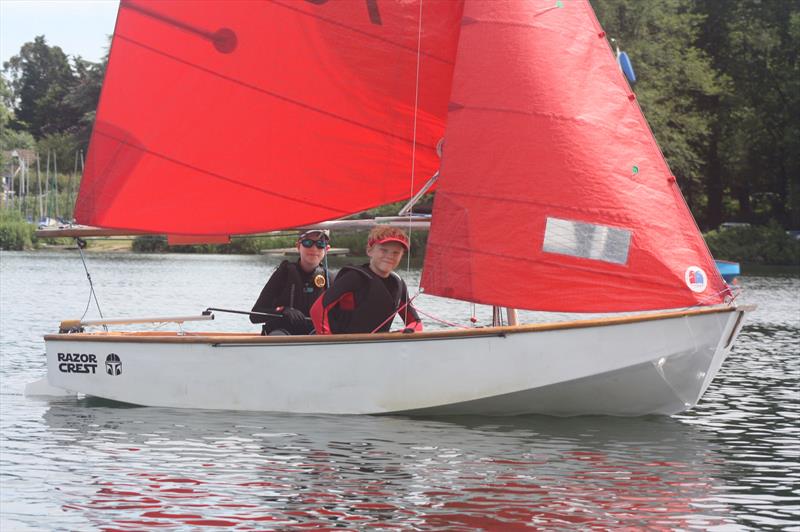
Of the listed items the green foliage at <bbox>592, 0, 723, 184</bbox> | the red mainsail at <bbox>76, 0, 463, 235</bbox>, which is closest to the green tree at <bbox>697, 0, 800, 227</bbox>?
the green foliage at <bbox>592, 0, 723, 184</bbox>

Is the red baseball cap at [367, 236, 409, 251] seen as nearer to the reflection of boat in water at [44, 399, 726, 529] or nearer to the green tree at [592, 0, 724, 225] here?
the reflection of boat in water at [44, 399, 726, 529]

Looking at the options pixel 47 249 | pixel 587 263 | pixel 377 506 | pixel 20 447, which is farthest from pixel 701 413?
pixel 47 249

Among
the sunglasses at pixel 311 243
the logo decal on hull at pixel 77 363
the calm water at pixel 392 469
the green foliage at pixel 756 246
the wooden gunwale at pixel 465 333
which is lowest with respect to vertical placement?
the calm water at pixel 392 469

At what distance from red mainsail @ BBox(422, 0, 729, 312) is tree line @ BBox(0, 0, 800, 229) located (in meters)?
48.0

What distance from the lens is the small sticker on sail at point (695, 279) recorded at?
1202 cm

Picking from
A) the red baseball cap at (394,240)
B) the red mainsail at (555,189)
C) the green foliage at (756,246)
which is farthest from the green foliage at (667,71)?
the red baseball cap at (394,240)

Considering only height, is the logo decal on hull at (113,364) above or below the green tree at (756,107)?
below

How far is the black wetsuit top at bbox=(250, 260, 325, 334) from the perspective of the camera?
13266 mm

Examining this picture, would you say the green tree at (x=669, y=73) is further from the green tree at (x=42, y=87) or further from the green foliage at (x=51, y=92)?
the green tree at (x=42, y=87)

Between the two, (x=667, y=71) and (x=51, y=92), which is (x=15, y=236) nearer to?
(x=667, y=71)

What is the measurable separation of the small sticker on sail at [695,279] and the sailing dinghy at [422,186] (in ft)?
0.04

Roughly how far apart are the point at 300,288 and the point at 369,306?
1.12 m

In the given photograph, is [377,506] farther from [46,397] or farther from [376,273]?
[46,397]

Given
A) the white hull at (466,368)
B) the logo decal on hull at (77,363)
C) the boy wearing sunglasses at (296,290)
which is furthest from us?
the logo decal on hull at (77,363)
